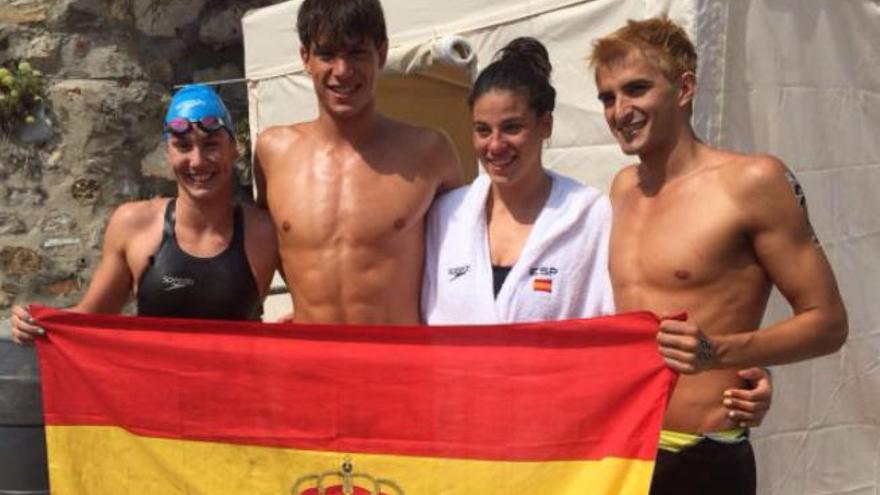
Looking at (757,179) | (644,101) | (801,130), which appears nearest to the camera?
(757,179)

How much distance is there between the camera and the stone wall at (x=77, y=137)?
18.8 feet

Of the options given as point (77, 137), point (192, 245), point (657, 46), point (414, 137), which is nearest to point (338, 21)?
point (414, 137)

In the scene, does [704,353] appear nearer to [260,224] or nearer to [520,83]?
[520,83]

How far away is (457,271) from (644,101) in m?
0.63

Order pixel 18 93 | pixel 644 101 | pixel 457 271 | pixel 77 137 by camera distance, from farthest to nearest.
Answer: pixel 77 137
pixel 18 93
pixel 457 271
pixel 644 101

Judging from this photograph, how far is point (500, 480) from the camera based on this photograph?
104 inches

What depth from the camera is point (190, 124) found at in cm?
301

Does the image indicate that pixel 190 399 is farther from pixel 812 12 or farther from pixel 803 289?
pixel 812 12

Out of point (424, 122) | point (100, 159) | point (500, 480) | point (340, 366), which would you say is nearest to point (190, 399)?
point (340, 366)

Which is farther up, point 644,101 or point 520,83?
point 520,83

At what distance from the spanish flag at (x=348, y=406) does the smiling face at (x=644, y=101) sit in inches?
17.0

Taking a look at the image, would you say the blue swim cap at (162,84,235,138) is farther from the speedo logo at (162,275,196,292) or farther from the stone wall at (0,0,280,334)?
the stone wall at (0,0,280,334)

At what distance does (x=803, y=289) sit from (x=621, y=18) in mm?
1603

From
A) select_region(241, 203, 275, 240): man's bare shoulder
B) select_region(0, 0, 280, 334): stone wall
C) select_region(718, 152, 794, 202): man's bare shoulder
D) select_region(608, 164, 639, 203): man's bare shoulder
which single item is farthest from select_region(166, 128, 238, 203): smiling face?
select_region(0, 0, 280, 334): stone wall
